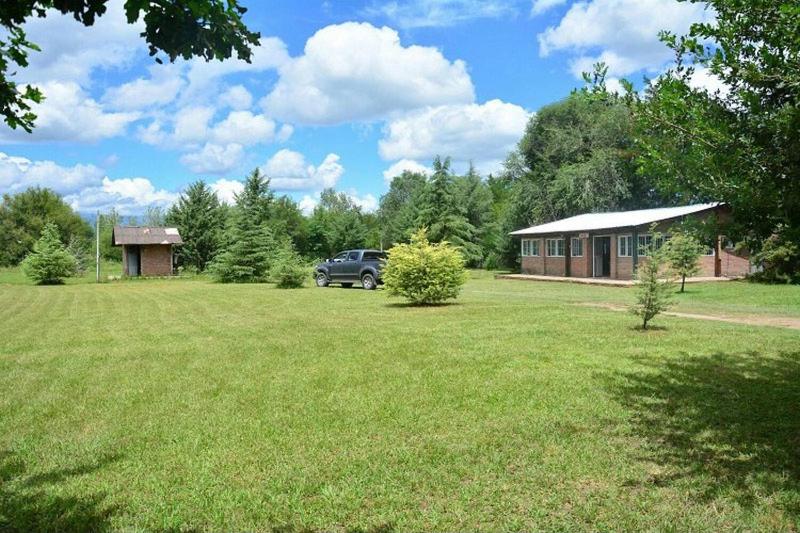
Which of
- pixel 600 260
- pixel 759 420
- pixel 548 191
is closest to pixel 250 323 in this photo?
pixel 759 420

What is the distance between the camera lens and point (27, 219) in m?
66.6

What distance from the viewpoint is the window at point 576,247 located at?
34.1 meters

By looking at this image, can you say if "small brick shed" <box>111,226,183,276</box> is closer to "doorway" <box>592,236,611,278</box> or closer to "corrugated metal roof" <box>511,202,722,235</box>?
"corrugated metal roof" <box>511,202,722,235</box>

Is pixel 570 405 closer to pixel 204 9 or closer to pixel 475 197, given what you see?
pixel 204 9

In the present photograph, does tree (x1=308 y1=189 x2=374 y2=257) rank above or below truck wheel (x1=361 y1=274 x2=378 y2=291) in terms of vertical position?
above

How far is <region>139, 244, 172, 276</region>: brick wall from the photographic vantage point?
147ft

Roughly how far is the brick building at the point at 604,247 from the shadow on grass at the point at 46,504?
25135 millimetres

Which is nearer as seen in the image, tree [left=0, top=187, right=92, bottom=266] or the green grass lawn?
the green grass lawn

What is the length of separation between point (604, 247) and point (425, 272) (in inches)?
785

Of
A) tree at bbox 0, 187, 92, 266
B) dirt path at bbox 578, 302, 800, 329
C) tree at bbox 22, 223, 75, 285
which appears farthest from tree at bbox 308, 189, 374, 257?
dirt path at bbox 578, 302, 800, 329

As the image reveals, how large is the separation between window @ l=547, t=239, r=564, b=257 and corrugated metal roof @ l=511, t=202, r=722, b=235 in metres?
0.78

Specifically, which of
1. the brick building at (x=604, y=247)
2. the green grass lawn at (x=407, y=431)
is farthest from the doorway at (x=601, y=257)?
the green grass lawn at (x=407, y=431)

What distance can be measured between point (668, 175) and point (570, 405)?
261 cm

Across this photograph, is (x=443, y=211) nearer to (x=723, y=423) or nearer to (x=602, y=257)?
(x=602, y=257)
